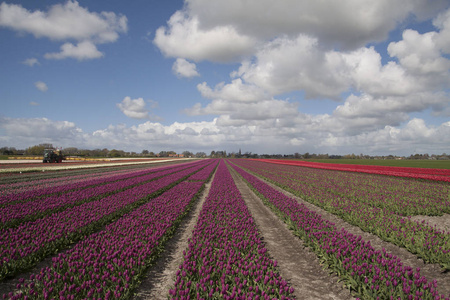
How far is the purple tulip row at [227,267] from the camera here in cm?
469

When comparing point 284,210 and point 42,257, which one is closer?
point 42,257

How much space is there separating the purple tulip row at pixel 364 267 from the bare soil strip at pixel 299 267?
0.28 m

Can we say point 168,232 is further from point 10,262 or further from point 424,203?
point 424,203

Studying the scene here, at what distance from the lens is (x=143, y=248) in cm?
678

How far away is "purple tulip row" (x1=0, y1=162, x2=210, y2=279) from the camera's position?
6.25 meters

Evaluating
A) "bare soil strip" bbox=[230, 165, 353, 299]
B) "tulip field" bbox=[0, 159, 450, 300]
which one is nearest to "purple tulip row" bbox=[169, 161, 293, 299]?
"tulip field" bbox=[0, 159, 450, 300]

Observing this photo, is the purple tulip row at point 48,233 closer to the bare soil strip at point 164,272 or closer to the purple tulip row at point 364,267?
the bare soil strip at point 164,272

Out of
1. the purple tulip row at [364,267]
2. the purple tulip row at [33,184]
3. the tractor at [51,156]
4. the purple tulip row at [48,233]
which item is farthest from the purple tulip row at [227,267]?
the tractor at [51,156]

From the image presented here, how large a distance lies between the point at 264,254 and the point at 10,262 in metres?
6.74

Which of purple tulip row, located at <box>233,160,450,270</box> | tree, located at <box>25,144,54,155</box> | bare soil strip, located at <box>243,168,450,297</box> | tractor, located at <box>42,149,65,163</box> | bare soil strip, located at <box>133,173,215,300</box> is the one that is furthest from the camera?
tree, located at <box>25,144,54,155</box>

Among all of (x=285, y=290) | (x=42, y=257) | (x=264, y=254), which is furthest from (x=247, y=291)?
(x=42, y=257)

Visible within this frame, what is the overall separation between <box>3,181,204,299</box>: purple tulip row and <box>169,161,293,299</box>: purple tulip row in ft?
3.70

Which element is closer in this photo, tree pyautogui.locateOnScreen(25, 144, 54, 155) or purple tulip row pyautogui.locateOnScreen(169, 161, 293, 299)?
purple tulip row pyautogui.locateOnScreen(169, 161, 293, 299)

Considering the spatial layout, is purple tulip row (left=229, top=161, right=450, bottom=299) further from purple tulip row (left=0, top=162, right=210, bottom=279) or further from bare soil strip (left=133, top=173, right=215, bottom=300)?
purple tulip row (left=0, top=162, right=210, bottom=279)
